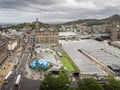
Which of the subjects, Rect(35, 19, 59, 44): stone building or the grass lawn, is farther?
Rect(35, 19, 59, 44): stone building

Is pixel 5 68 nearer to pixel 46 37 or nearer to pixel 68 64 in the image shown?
pixel 68 64

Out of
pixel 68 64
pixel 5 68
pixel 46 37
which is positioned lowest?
pixel 5 68

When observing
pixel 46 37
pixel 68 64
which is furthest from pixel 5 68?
pixel 46 37

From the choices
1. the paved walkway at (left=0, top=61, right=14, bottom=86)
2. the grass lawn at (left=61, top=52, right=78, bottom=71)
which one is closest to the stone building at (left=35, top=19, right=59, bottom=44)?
the grass lawn at (left=61, top=52, right=78, bottom=71)

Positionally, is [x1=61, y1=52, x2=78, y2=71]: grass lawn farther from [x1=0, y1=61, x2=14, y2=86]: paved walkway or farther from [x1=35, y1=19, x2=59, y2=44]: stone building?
[x1=35, y1=19, x2=59, y2=44]: stone building

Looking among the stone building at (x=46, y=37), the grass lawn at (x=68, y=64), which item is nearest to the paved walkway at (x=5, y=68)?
the grass lawn at (x=68, y=64)

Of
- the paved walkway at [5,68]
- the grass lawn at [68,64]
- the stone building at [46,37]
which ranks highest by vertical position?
the stone building at [46,37]

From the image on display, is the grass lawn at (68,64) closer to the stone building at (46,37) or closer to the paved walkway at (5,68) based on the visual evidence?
the paved walkway at (5,68)

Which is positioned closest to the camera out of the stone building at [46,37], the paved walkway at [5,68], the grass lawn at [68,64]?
the paved walkway at [5,68]

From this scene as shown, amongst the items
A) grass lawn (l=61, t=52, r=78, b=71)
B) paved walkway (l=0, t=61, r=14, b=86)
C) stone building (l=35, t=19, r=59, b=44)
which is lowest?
paved walkway (l=0, t=61, r=14, b=86)

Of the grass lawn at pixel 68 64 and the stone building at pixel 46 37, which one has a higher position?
the stone building at pixel 46 37

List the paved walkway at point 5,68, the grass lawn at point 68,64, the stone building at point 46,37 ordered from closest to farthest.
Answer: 1. the paved walkway at point 5,68
2. the grass lawn at point 68,64
3. the stone building at point 46,37

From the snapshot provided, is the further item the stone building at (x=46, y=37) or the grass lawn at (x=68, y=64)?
the stone building at (x=46, y=37)

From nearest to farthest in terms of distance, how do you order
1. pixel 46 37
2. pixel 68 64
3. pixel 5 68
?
pixel 5 68 → pixel 68 64 → pixel 46 37
